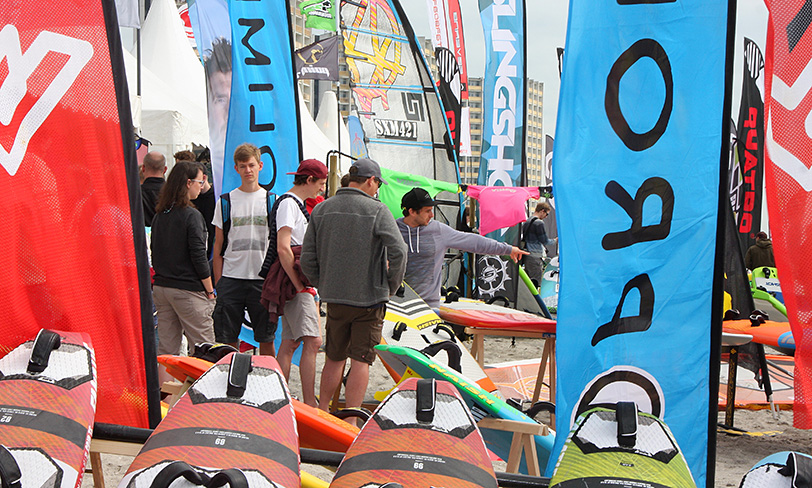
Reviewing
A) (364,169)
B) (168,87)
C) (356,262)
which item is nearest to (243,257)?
(356,262)

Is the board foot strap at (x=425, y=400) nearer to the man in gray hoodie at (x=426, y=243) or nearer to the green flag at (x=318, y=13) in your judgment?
the man in gray hoodie at (x=426, y=243)

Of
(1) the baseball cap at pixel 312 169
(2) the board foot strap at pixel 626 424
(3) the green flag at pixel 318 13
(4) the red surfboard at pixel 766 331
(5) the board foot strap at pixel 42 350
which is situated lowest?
(4) the red surfboard at pixel 766 331

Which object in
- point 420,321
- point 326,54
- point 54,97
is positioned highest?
point 326,54

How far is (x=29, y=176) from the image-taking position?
197 cm

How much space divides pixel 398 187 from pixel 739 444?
467 cm

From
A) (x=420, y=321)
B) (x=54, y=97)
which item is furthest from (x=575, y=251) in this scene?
(x=420, y=321)

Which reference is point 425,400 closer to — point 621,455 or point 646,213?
point 621,455

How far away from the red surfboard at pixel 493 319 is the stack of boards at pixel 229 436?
3217 mm

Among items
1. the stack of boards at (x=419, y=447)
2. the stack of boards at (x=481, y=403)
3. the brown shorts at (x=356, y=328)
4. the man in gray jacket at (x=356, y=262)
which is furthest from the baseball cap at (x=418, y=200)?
the stack of boards at (x=419, y=447)

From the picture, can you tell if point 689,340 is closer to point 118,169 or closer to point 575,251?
point 575,251

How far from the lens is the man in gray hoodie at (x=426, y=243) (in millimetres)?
5180

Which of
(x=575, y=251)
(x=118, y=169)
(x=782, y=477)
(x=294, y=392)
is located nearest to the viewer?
(x=782, y=477)

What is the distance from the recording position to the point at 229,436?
5.77 feet

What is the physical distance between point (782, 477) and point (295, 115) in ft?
12.5
